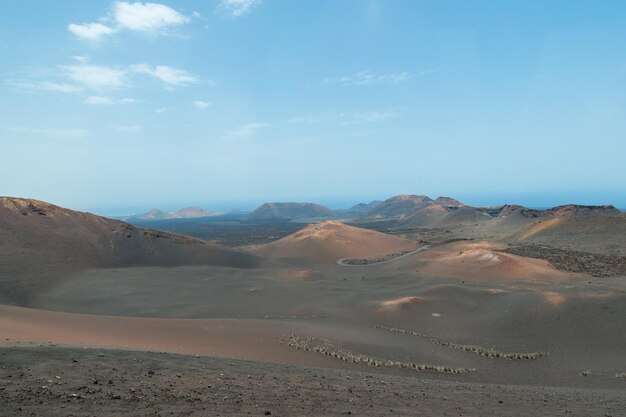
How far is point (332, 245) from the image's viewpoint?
63.2 m

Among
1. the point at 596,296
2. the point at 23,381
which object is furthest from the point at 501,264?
the point at 23,381

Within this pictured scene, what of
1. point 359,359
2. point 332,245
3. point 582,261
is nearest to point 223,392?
point 359,359

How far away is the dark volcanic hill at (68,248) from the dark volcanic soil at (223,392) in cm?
2300

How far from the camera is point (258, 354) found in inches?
609

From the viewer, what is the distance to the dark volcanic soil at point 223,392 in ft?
23.2

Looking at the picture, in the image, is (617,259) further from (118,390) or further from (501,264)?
(118,390)

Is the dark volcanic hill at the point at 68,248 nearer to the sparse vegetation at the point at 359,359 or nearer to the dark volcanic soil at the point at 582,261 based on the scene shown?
the sparse vegetation at the point at 359,359

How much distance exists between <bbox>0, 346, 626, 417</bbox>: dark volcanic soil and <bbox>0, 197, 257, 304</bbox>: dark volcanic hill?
23001 millimetres

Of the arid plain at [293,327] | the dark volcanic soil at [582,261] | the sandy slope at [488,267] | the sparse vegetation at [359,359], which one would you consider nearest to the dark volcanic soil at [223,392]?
the arid plain at [293,327]

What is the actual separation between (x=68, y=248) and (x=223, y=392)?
3691cm

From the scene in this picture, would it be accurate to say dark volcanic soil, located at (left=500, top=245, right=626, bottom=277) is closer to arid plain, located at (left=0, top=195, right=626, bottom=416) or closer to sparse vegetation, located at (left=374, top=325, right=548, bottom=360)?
arid plain, located at (left=0, top=195, right=626, bottom=416)

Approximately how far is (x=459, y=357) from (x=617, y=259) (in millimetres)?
33150

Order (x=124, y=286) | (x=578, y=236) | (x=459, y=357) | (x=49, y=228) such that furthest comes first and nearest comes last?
(x=578, y=236), (x=49, y=228), (x=124, y=286), (x=459, y=357)

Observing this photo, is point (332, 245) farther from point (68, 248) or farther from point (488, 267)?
point (68, 248)
